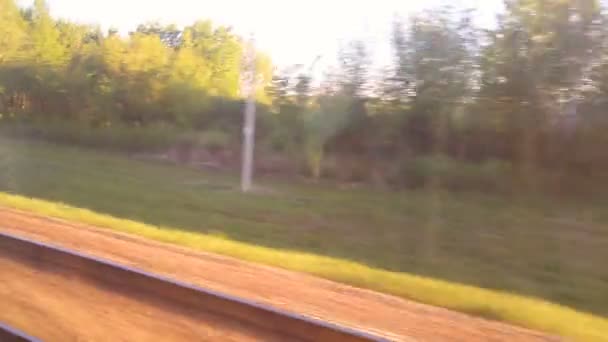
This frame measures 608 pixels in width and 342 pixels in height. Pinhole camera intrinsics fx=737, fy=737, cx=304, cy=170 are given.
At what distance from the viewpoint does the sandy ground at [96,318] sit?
7699 millimetres

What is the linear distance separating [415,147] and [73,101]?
18.0 metres

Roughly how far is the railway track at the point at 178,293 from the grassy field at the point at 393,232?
102 inches

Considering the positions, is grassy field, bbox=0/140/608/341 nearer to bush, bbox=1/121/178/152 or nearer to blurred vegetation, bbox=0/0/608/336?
blurred vegetation, bbox=0/0/608/336

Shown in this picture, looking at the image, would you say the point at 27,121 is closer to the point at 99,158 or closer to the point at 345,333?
the point at 99,158

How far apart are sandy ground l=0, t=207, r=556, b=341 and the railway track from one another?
814 millimetres

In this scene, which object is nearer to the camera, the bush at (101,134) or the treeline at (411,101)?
the treeline at (411,101)

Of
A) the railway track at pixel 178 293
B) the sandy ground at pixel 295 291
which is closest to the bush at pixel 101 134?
the sandy ground at pixel 295 291

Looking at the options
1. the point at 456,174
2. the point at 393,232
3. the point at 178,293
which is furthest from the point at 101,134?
the point at 178,293

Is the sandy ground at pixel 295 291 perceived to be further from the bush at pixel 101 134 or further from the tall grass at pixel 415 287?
the bush at pixel 101 134

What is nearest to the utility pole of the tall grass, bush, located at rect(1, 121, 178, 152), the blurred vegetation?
the blurred vegetation

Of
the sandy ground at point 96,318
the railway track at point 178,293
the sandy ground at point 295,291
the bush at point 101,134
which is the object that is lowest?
the sandy ground at point 96,318

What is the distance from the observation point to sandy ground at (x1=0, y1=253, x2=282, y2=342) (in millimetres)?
7699

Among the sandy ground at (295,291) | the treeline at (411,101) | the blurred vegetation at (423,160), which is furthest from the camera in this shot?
the treeline at (411,101)

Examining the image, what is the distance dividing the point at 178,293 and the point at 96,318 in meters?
1.05
